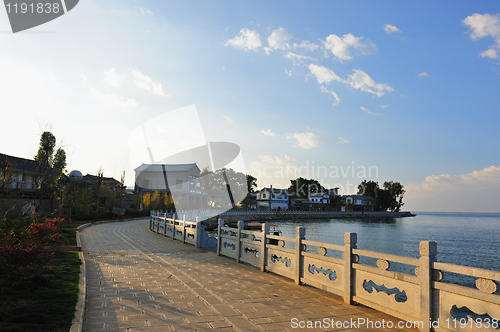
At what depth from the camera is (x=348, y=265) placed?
18.7 ft

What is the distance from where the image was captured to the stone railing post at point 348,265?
5.63 m

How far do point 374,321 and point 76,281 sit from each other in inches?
230

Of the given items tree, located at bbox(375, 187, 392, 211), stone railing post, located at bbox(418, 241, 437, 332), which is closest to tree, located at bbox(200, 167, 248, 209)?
tree, located at bbox(375, 187, 392, 211)

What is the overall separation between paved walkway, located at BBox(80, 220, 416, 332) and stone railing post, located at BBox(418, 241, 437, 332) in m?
0.61

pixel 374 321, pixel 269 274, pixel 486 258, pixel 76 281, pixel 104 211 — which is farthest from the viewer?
pixel 104 211

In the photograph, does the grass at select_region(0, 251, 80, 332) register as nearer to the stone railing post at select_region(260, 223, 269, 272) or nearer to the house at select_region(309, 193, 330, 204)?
the stone railing post at select_region(260, 223, 269, 272)

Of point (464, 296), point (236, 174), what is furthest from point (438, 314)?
point (236, 174)

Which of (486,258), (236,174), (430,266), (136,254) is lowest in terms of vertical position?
(486,258)

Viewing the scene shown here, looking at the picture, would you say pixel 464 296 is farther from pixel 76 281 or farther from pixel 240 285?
pixel 76 281

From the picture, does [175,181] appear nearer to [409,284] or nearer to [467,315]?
[409,284]

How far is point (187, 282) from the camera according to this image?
7.19m

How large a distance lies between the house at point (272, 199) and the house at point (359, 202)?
1863cm

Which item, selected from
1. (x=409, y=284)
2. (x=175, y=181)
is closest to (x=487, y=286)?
(x=409, y=284)

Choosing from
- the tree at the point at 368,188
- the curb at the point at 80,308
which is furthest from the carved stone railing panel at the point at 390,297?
the tree at the point at 368,188
